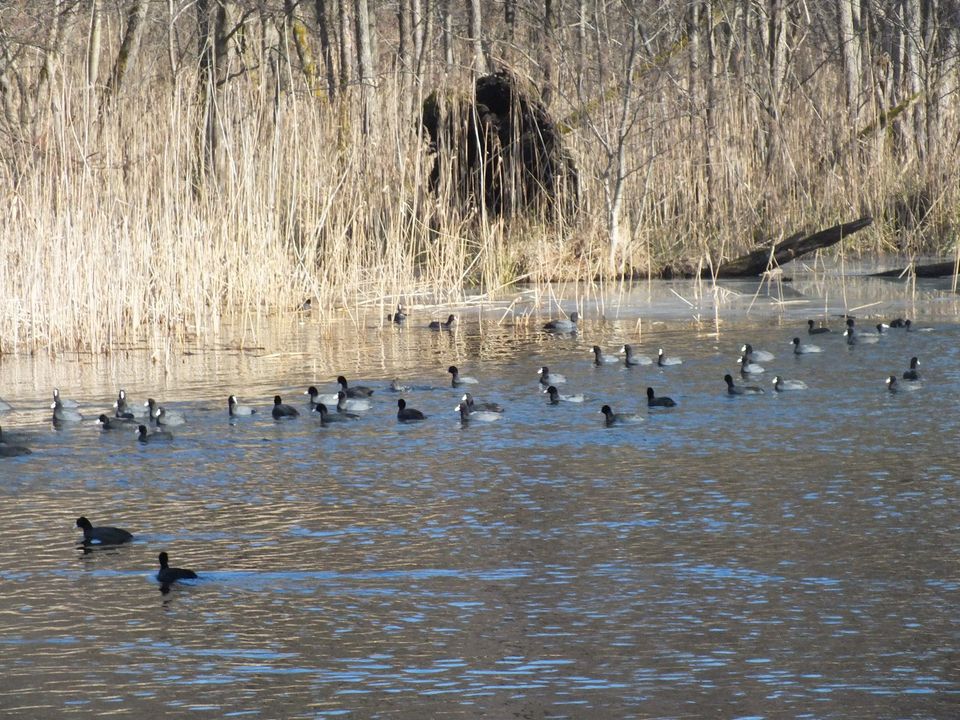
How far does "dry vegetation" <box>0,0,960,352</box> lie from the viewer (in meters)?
13.0

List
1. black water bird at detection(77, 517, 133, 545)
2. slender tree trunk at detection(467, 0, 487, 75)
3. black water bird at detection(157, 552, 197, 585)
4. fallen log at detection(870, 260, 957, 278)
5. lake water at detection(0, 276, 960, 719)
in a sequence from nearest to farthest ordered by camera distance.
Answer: lake water at detection(0, 276, 960, 719) → black water bird at detection(157, 552, 197, 585) → black water bird at detection(77, 517, 133, 545) → fallen log at detection(870, 260, 957, 278) → slender tree trunk at detection(467, 0, 487, 75)

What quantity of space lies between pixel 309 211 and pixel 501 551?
29.6 ft

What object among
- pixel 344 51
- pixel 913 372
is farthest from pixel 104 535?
pixel 344 51

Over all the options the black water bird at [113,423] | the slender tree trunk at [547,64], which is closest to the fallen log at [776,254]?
the slender tree trunk at [547,64]

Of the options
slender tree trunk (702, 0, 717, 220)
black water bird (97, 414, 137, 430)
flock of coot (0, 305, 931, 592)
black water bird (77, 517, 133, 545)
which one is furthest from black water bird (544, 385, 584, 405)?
slender tree trunk (702, 0, 717, 220)

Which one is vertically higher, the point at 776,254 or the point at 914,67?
the point at 914,67

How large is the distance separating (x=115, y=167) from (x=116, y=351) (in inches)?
65.8

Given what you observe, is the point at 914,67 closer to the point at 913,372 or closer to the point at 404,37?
the point at 404,37

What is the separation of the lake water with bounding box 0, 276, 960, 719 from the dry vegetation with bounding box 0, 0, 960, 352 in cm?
193

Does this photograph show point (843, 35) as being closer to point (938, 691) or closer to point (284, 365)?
point (284, 365)

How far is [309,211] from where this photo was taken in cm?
1513

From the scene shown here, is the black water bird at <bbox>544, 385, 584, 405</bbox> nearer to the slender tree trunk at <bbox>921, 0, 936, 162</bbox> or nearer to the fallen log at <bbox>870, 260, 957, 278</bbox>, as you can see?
the fallen log at <bbox>870, 260, 957, 278</bbox>

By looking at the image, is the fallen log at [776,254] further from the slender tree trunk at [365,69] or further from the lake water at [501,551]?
the lake water at [501,551]

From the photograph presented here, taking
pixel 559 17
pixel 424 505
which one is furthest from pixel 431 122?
pixel 424 505
